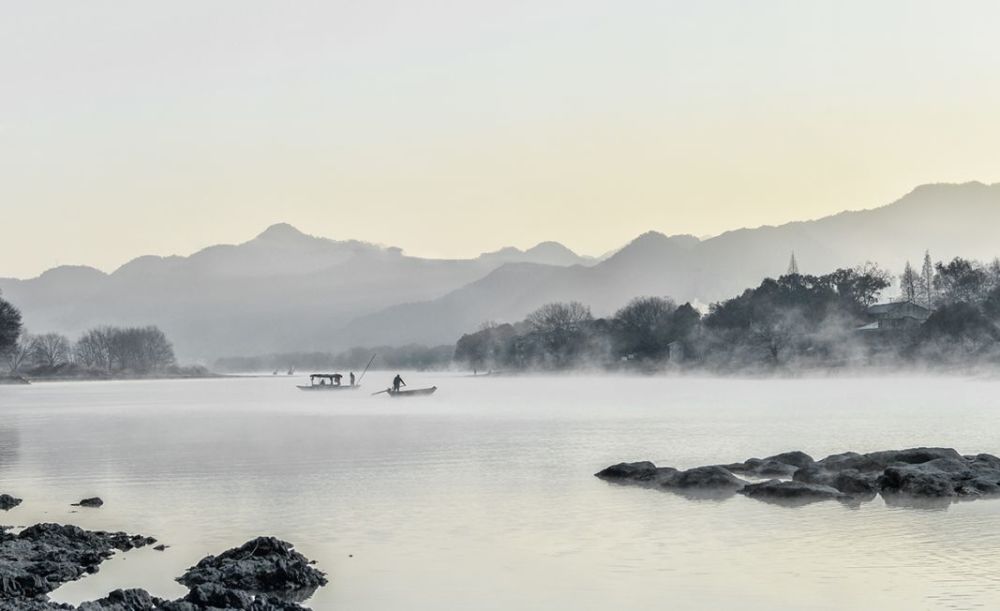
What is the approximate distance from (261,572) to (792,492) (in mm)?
18929

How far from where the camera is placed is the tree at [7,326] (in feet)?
474

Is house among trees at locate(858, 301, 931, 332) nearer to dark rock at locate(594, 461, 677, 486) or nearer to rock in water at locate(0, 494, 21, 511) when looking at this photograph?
dark rock at locate(594, 461, 677, 486)

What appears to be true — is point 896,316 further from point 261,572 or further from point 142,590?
point 142,590

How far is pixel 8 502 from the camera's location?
34625mm

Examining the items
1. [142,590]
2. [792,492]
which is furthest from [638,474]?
[142,590]

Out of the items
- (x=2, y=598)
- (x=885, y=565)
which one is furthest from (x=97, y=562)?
(x=885, y=565)

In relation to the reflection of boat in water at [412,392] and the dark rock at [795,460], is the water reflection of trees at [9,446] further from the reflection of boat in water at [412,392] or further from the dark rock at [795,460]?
the reflection of boat in water at [412,392]

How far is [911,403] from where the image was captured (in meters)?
98.2

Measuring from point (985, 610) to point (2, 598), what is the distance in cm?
1788

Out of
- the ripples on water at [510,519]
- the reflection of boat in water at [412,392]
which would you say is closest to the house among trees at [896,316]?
the reflection of boat in water at [412,392]

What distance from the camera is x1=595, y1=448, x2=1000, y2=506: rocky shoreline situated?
34.6 m

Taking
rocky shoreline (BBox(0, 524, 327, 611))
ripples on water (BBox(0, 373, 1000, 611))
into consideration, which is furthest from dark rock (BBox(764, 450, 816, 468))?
rocky shoreline (BBox(0, 524, 327, 611))

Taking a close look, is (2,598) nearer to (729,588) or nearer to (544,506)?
(729,588)

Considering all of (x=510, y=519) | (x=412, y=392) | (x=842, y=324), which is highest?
(x=842, y=324)
